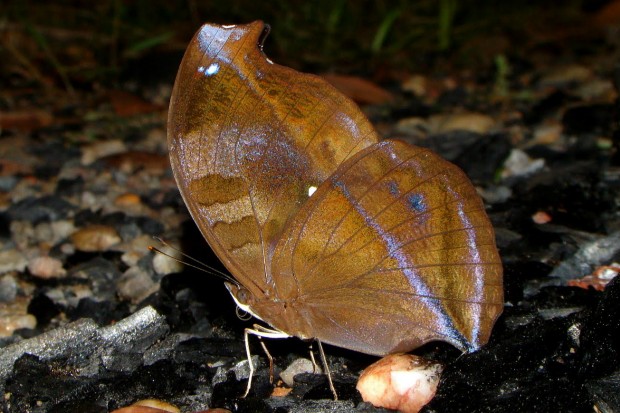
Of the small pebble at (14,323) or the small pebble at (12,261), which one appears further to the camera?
the small pebble at (12,261)

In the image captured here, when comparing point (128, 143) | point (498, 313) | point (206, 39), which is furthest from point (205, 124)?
point (128, 143)

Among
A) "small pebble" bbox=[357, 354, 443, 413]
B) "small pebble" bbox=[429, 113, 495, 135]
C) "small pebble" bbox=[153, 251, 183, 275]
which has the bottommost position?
"small pebble" bbox=[429, 113, 495, 135]

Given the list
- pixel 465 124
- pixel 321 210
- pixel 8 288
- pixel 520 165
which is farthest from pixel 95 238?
pixel 465 124

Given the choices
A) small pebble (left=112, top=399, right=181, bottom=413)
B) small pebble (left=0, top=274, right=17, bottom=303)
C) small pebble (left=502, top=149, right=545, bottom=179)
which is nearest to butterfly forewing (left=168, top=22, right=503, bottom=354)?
small pebble (left=112, top=399, right=181, bottom=413)

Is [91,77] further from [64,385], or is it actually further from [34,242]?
[64,385]

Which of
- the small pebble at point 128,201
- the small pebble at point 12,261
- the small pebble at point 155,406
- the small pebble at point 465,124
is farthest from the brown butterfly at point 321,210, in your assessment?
the small pebble at point 465,124

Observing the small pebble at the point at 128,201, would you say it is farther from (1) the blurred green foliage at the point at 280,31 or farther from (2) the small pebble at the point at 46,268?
(1) the blurred green foliage at the point at 280,31

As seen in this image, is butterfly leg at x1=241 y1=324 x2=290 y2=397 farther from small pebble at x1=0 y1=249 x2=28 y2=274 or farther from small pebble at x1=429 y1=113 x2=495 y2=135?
small pebble at x1=429 y1=113 x2=495 y2=135
